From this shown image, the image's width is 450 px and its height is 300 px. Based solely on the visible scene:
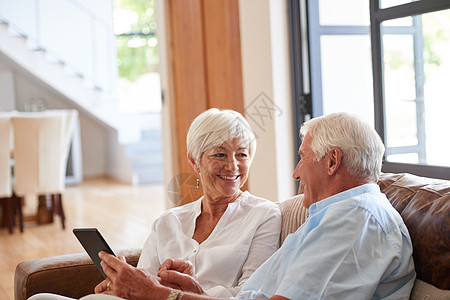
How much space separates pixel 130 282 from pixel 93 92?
7.66 metres

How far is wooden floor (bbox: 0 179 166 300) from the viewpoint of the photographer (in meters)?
4.61

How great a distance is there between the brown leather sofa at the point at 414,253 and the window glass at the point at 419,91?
94 centimetres

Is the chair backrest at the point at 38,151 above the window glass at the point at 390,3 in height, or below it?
below

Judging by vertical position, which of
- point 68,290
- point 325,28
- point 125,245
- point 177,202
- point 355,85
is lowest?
point 125,245

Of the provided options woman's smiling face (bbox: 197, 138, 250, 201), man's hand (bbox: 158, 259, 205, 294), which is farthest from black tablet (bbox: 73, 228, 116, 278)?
woman's smiling face (bbox: 197, 138, 250, 201)

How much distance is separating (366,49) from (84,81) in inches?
248

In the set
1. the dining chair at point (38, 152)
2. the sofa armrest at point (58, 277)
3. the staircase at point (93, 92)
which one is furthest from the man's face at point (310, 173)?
the staircase at point (93, 92)

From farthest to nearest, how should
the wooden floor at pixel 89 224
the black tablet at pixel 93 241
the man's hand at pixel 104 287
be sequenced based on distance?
the wooden floor at pixel 89 224 → the man's hand at pixel 104 287 → the black tablet at pixel 93 241

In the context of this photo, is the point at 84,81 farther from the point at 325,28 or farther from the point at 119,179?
the point at 325,28

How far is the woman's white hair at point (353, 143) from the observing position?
151 centimetres

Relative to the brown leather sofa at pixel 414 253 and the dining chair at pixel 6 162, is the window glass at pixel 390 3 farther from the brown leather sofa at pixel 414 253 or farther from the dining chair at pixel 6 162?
the dining chair at pixel 6 162

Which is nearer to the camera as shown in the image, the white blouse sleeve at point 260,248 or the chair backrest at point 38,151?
the white blouse sleeve at point 260,248

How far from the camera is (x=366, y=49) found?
3426mm

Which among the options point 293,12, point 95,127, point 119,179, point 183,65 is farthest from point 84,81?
point 293,12
